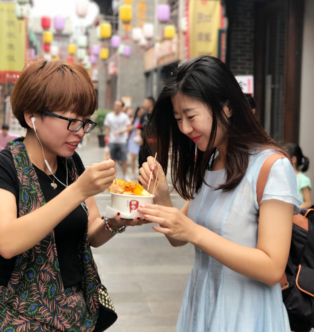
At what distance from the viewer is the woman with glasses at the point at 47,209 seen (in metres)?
1.49

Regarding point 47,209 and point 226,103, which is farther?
point 226,103

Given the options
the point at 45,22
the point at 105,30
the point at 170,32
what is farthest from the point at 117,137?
the point at 105,30

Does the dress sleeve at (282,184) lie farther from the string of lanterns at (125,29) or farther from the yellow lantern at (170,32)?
the yellow lantern at (170,32)

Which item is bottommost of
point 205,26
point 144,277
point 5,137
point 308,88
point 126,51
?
point 144,277

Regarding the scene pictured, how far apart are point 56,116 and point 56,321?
69 centimetres

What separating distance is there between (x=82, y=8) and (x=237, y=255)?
17875mm

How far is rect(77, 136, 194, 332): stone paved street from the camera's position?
3867 millimetres

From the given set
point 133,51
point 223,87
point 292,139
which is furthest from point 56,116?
point 133,51

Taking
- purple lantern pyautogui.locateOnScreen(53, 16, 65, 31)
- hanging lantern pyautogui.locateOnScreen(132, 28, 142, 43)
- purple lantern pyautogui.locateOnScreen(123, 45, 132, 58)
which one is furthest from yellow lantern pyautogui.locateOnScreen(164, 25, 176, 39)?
purple lantern pyautogui.locateOnScreen(123, 45, 132, 58)

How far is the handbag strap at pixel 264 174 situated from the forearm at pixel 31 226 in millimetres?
633

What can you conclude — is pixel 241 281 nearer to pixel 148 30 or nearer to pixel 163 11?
pixel 163 11

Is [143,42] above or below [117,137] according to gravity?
above

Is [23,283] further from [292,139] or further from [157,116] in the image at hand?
[292,139]

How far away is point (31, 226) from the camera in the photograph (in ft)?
4.82
